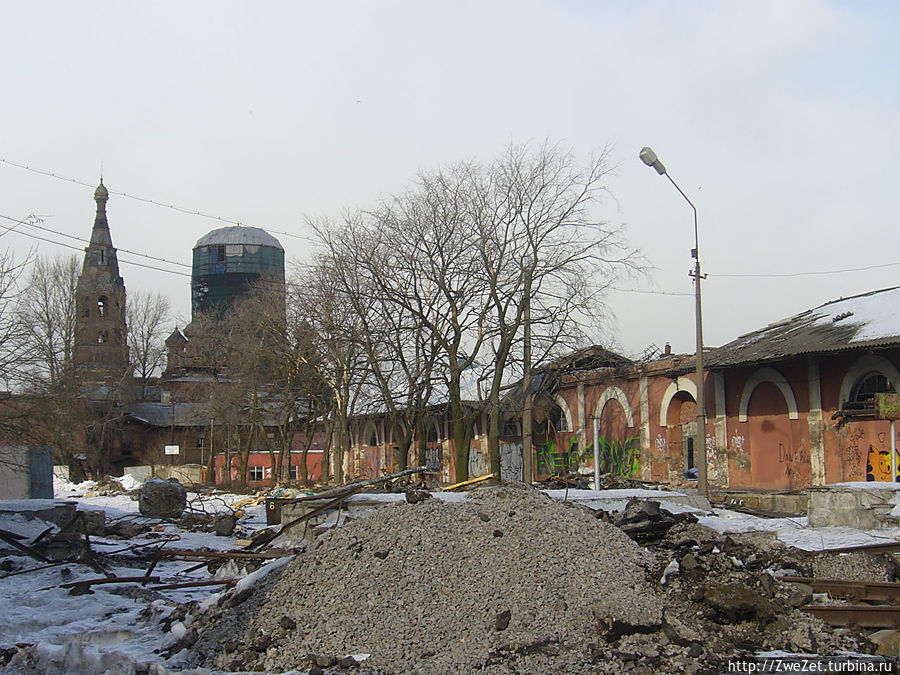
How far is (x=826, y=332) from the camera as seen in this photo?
1000 inches

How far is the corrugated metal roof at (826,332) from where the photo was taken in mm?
23031

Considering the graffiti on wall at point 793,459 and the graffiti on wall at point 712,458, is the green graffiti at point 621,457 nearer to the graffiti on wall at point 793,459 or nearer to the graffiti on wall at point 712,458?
the graffiti on wall at point 712,458

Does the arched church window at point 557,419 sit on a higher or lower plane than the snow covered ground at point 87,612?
higher

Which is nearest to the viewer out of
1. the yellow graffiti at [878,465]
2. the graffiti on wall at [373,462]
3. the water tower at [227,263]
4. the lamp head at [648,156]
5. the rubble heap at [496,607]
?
the rubble heap at [496,607]

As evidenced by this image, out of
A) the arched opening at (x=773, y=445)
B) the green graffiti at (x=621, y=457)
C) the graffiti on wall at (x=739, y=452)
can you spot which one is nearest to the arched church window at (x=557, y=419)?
the green graffiti at (x=621, y=457)

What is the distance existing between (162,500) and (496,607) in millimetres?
18372

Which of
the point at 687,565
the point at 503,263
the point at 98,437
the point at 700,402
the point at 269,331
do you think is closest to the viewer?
the point at 687,565

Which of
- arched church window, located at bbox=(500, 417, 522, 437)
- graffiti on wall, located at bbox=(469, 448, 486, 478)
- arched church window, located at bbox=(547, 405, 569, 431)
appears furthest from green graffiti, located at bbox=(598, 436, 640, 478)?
graffiti on wall, located at bbox=(469, 448, 486, 478)

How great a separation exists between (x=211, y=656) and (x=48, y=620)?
133 inches

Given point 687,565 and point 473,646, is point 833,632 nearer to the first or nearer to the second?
point 687,565

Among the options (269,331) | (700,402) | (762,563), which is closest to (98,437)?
(269,331)

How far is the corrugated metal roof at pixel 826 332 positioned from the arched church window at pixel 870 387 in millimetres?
1275

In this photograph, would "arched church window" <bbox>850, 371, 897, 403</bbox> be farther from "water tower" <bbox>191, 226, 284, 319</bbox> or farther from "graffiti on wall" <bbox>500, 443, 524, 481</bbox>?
"water tower" <bbox>191, 226, 284, 319</bbox>

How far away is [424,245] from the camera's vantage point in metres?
28.5
